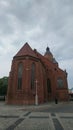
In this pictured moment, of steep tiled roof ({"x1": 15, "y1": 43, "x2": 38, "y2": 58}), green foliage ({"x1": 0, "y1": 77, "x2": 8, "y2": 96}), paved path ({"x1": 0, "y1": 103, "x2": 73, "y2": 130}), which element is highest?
steep tiled roof ({"x1": 15, "y1": 43, "x2": 38, "y2": 58})

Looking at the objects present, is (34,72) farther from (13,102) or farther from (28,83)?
(13,102)

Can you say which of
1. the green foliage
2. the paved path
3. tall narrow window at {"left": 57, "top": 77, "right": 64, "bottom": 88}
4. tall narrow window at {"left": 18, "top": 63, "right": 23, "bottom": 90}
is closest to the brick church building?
tall narrow window at {"left": 18, "top": 63, "right": 23, "bottom": 90}

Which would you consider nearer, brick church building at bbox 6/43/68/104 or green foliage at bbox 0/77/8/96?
brick church building at bbox 6/43/68/104

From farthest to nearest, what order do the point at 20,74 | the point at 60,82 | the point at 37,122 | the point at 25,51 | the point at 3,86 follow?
the point at 3,86 → the point at 60,82 → the point at 25,51 → the point at 20,74 → the point at 37,122

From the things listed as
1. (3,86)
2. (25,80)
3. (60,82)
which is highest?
(60,82)

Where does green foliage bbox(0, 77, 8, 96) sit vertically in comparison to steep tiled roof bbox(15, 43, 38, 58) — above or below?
below

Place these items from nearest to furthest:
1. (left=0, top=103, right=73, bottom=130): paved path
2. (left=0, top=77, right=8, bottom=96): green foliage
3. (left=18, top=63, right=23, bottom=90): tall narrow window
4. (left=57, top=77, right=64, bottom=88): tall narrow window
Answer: (left=0, top=103, right=73, bottom=130): paved path < (left=18, top=63, right=23, bottom=90): tall narrow window < (left=57, top=77, right=64, bottom=88): tall narrow window < (left=0, top=77, right=8, bottom=96): green foliage

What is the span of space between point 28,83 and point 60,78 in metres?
25.9

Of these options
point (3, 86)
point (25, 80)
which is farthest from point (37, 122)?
point (3, 86)

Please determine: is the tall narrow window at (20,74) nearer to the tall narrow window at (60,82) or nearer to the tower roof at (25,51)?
the tower roof at (25,51)

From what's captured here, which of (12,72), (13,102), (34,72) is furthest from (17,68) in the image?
(13,102)

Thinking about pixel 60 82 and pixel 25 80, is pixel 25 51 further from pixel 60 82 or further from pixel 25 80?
pixel 60 82

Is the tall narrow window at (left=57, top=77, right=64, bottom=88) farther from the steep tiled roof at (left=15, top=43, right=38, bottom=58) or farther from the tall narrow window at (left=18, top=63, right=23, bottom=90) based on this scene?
the tall narrow window at (left=18, top=63, right=23, bottom=90)

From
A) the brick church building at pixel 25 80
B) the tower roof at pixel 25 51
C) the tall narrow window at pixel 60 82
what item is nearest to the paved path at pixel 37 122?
the brick church building at pixel 25 80
